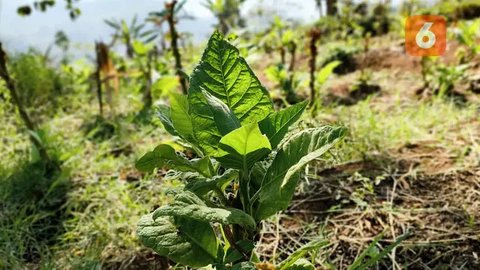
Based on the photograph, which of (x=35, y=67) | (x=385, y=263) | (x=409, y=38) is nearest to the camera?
(x=385, y=263)

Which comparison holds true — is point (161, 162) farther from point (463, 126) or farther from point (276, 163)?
point (463, 126)

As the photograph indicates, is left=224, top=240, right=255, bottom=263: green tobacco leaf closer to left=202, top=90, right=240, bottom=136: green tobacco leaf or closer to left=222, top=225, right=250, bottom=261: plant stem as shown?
left=222, top=225, right=250, bottom=261: plant stem

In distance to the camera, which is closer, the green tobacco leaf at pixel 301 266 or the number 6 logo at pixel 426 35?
the green tobacco leaf at pixel 301 266

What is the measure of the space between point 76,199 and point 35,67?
7.40 ft

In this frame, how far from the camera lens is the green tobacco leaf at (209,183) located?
2.68 ft

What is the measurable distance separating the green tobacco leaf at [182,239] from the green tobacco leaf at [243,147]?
0.48 feet


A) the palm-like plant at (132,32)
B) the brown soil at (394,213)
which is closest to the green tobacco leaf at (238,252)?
the brown soil at (394,213)

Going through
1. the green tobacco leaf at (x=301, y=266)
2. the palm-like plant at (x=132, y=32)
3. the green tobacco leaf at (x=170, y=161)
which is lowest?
the green tobacco leaf at (x=301, y=266)

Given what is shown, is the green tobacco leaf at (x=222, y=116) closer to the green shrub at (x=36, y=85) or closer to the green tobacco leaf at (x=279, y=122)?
the green tobacco leaf at (x=279, y=122)

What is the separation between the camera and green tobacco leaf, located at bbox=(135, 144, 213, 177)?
84 centimetres

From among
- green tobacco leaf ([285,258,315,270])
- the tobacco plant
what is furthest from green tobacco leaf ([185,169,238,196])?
green tobacco leaf ([285,258,315,270])

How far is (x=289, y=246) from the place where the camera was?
4.68 feet

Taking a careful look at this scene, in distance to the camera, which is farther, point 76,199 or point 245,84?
point 76,199

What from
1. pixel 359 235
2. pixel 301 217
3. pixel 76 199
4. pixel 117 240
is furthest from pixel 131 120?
pixel 359 235
